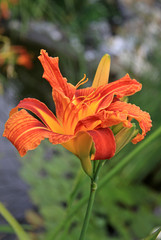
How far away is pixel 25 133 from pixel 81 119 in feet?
0.26

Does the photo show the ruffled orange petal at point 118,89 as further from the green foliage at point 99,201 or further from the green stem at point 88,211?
the green foliage at point 99,201

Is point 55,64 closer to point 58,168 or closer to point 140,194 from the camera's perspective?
point 58,168

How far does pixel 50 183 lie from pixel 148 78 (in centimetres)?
71

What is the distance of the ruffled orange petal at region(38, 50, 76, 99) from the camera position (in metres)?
0.47

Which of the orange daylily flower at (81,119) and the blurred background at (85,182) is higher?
the orange daylily flower at (81,119)

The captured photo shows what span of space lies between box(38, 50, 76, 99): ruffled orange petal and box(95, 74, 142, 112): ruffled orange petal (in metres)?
0.05

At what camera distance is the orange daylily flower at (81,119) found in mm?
407

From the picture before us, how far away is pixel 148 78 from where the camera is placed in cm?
161

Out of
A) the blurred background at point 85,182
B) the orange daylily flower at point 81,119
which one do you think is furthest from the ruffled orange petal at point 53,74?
the blurred background at point 85,182

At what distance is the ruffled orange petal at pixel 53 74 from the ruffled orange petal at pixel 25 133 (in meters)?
0.07

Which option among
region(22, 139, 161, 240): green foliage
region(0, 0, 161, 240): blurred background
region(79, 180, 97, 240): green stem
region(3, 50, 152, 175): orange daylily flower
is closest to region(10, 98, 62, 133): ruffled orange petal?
region(3, 50, 152, 175): orange daylily flower

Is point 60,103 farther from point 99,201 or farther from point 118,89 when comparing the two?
point 99,201

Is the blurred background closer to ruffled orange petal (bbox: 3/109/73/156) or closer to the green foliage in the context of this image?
the green foliage

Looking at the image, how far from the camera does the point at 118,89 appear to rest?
474 millimetres
